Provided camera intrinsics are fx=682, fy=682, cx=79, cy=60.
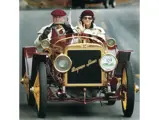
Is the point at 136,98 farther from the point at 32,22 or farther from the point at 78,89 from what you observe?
the point at 32,22

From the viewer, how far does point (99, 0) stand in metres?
4.54

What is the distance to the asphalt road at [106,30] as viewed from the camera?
446cm

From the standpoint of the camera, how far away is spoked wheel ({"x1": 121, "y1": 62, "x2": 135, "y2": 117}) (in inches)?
173

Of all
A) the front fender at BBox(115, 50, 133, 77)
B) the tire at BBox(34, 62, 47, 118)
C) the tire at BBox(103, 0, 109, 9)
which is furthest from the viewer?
the tire at BBox(103, 0, 109, 9)

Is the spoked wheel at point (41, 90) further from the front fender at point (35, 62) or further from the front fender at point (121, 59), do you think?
the front fender at point (121, 59)

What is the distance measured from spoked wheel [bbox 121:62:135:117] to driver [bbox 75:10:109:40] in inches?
10.6

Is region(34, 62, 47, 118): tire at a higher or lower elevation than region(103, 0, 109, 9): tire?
lower

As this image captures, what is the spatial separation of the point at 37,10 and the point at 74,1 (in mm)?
253

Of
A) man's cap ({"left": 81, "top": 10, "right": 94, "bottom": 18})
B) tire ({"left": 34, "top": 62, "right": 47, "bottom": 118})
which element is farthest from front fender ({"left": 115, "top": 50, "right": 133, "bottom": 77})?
tire ({"left": 34, "top": 62, "right": 47, "bottom": 118})

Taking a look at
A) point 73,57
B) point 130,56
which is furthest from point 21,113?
point 130,56

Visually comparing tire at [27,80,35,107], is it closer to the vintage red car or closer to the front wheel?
the vintage red car

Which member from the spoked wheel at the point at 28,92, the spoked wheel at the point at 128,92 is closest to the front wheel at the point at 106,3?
the spoked wheel at the point at 128,92

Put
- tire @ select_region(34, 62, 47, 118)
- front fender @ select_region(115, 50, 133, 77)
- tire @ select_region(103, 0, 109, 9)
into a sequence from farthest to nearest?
tire @ select_region(103, 0, 109, 9) < front fender @ select_region(115, 50, 133, 77) < tire @ select_region(34, 62, 47, 118)

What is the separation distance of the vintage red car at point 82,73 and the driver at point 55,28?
0.04 meters
